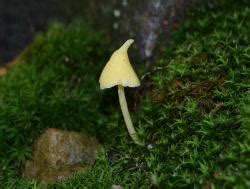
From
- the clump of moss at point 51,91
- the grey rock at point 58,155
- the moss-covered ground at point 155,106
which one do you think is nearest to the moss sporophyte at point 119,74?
the moss-covered ground at point 155,106

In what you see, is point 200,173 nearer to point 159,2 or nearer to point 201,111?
point 201,111

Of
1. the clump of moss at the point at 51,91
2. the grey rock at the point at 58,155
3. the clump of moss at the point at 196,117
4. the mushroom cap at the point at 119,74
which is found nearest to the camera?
the clump of moss at the point at 196,117

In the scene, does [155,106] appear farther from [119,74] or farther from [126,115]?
[119,74]

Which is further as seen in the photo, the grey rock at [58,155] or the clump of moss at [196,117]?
the grey rock at [58,155]

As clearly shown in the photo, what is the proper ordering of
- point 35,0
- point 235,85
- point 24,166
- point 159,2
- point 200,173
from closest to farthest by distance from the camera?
point 200,173, point 235,85, point 24,166, point 159,2, point 35,0

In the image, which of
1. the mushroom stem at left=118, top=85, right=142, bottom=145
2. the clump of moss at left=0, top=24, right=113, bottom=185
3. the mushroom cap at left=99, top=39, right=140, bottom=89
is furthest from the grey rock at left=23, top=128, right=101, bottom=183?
the mushroom cap at left=99, top=39, right=140, bottom=89

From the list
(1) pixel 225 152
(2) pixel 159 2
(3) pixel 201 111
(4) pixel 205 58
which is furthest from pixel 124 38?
(1) pixel 225 152

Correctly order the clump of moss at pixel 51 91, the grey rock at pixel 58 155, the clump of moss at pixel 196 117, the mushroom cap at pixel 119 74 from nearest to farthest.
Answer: the clump of moss at pixel 196 117 → the mushroom cap at pixel 119 74 → the grey rock at pixel 58 155 → the clump of moss at pixel 51 91

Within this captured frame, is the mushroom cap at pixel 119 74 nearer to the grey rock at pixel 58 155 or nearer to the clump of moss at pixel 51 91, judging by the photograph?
the grey rock at pixel 58 155
